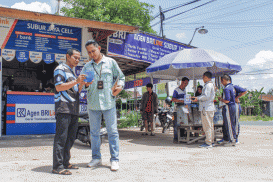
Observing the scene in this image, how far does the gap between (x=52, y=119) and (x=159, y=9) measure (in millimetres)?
15562

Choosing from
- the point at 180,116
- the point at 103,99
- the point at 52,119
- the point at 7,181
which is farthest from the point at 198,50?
the point at 7,181

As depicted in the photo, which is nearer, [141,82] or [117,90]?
[117,90]

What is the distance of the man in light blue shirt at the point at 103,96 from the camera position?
12.8 feet

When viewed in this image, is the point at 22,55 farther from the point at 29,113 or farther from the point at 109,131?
the point at 109,131

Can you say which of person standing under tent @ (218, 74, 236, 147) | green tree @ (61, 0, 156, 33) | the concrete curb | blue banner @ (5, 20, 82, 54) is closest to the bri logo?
the concrete curb

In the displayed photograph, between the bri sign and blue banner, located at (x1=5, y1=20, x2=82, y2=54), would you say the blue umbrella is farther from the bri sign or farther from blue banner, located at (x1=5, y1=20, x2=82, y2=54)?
the bri sign

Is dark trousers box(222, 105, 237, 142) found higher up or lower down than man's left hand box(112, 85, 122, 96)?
lower down

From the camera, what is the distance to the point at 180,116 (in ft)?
23.2

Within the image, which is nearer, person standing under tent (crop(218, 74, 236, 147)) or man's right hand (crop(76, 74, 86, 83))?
man's right hand (crop(76, 74, 86, 83))

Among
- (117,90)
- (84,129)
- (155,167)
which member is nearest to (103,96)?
(117,90)

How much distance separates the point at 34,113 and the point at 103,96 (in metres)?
5.04

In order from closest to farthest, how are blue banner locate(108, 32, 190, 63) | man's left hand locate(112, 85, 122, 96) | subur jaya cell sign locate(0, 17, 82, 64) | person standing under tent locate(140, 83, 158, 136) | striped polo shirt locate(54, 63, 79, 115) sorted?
striped polo shirt locate(54, 63, 79, 115), man's left hand locate(112, 85, 122, 96), subur jaya cell sign locate(0, 17, 82, 64), blue banner locate(108, 32, 190, 63), person standing under tent locate(140, 83, 158, 136)

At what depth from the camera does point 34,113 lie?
812cm

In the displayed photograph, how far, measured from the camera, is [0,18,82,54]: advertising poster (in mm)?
7465
